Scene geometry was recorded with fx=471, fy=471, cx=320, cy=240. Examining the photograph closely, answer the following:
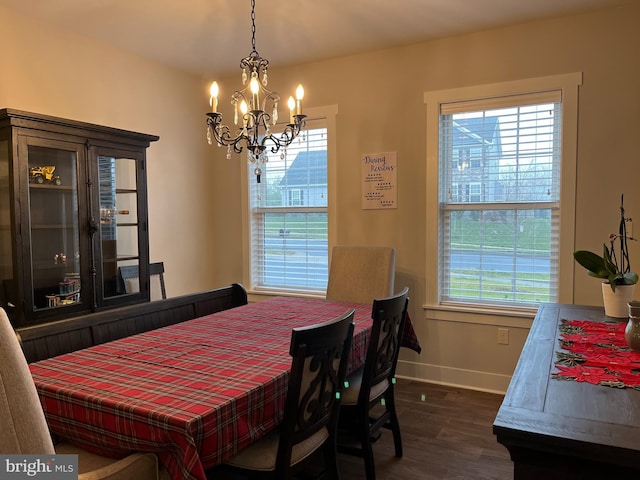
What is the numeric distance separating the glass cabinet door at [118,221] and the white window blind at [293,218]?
1.24 metres

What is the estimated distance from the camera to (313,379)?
5.78ft

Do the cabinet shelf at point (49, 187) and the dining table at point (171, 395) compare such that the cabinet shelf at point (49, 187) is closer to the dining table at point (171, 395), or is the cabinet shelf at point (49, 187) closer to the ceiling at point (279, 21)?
the ceiling at point (279, 21)

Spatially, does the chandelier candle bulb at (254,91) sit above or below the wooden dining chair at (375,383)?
above

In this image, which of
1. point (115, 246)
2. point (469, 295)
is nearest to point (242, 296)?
point (115, 246)

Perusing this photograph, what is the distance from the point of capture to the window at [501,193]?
10.8 feet

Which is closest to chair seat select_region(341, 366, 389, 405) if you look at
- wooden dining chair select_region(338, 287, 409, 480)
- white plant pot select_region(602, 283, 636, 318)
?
wooden dining chair select_region(338, 287, 409, 480)

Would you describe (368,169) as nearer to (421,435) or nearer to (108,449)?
(421,435)

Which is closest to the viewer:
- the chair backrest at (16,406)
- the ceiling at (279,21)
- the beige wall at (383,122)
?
the chair backrest at (16,406)

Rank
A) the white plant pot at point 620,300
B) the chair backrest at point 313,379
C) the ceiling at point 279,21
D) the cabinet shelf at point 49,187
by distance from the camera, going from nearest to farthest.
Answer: the chair backrest at point 313,379, the white plant pot at point 620,300, the cabinet shelf at point 49,187, the ceiling at point 279,21

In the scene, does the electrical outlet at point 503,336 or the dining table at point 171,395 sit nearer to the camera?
the dining table at point 171,395

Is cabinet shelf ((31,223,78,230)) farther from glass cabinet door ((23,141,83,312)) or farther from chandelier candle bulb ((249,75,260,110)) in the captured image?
chandelier candle bulb ((249,75,260,110))

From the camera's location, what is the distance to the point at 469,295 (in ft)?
11.9

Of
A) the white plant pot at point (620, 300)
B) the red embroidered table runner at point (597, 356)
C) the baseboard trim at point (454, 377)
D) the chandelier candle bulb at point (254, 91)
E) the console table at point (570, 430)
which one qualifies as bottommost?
the baseboard trim at point (454, 377)

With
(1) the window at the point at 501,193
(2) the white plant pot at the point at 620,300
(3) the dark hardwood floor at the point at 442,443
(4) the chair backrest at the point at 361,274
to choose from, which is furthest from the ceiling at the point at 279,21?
(3) the dark hardwood floor at the point at 442,443
